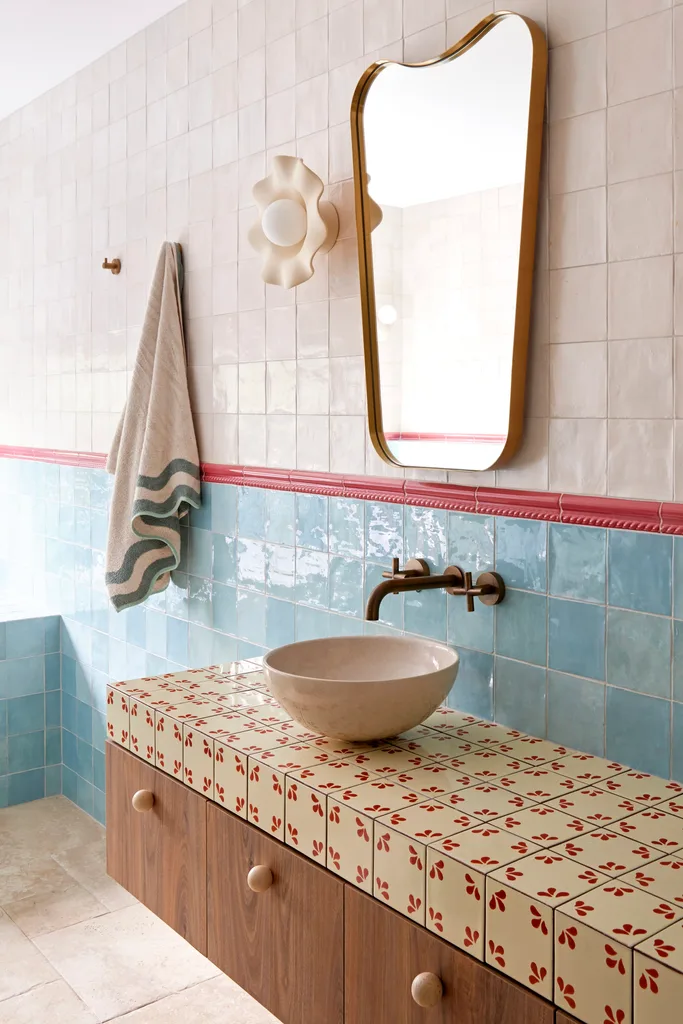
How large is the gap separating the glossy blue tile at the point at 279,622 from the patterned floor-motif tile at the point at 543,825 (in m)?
1.06

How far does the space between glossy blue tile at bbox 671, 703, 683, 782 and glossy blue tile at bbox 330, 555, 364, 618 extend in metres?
0.80

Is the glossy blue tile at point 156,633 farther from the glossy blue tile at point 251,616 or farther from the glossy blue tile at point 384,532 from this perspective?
the glossy blue tile at point 384,532

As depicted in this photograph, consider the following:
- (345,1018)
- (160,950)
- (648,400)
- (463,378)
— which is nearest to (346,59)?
(463,378)

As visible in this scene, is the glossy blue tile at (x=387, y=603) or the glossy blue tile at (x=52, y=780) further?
the glossy blue tile at (x=52, y=780)

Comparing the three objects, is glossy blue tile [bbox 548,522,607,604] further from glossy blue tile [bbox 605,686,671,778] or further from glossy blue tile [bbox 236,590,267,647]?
glossy blue tile [bbox 236,590,267,647]

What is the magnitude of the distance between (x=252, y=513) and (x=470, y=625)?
819 mm

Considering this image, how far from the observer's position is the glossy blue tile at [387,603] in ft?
6.80

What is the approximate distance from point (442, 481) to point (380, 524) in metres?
0.21

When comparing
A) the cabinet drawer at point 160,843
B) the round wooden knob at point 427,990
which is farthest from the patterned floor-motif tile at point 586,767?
the cabinet drawer at point 160,843

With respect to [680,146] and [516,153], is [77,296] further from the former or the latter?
[680,146]

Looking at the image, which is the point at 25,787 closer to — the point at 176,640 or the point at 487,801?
the point at 176,640

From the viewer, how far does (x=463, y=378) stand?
1.88 metres

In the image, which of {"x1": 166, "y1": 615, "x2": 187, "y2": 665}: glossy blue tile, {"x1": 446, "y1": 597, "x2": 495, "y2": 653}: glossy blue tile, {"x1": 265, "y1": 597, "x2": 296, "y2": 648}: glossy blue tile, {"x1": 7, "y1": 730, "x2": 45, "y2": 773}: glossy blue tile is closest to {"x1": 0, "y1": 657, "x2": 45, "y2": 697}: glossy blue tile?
{"x1": 7, "y1": 730, "x2": 45, "y2": 773}: glossy blue tile

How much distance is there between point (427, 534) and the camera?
6.56 feet
